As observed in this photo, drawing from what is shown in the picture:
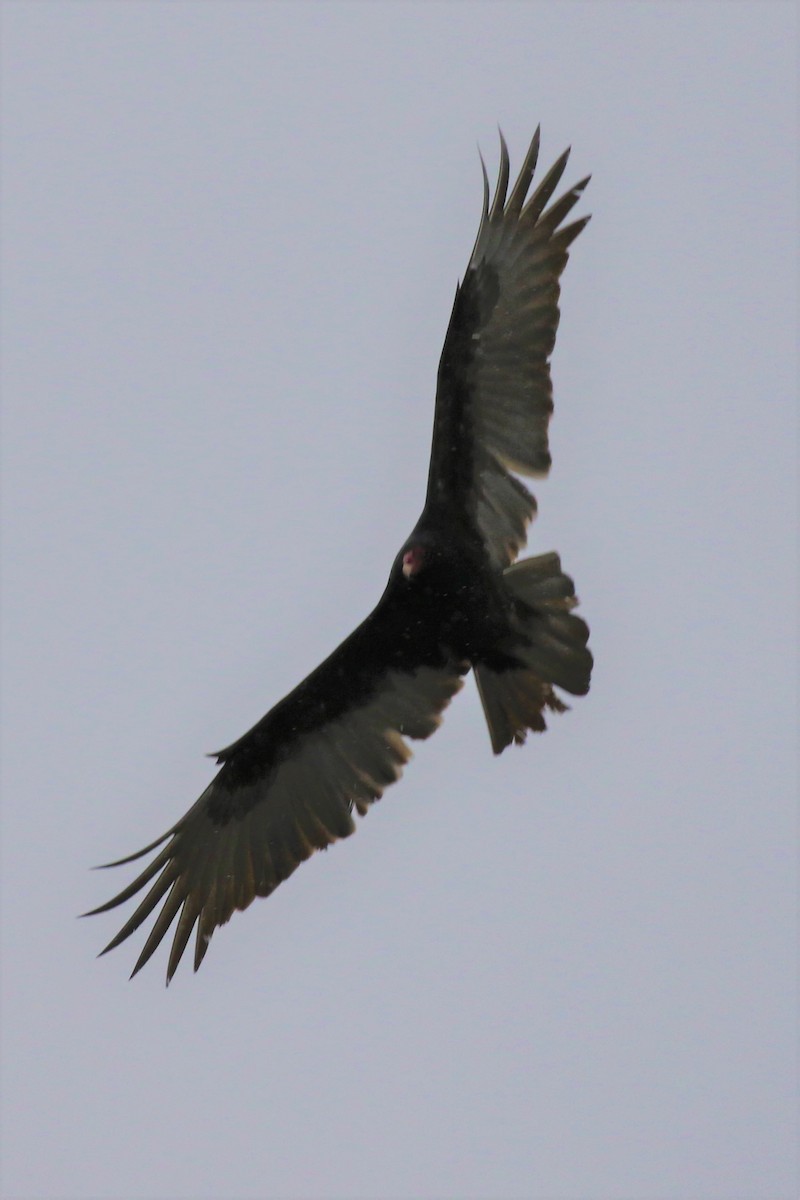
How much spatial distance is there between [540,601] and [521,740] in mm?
747

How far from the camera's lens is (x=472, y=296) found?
27.6ft

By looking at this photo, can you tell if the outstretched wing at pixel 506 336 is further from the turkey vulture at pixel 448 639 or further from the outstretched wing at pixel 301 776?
the outstretched wing at pixel 301 776

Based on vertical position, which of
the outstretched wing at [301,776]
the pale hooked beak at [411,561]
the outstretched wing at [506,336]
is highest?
the outstretched wing at [506,336]

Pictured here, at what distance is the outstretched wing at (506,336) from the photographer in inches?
331

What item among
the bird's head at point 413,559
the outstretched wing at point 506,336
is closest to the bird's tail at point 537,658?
the bird's head at point 413,559

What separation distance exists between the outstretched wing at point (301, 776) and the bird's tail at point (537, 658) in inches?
18.2

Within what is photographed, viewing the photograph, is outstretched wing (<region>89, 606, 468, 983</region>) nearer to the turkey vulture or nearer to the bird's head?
the turkey vulture

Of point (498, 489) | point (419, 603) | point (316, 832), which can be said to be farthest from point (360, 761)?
point (498, 489)

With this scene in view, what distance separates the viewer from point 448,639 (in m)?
8.95

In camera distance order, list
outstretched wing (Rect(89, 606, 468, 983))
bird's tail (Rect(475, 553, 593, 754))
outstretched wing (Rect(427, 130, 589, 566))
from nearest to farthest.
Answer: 1. outstretched wing (Rect(427, 130, 589, 566))
2. bird's tail (Rect(475, 553, 593, 754))
3. outstretched wing (Rect(89, 606, 468, 983))

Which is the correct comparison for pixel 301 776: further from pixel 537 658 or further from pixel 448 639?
pixel 537 658

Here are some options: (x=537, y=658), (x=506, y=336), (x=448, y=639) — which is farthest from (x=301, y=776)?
(x=506, y=336)

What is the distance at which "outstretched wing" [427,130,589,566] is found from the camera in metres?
8.40

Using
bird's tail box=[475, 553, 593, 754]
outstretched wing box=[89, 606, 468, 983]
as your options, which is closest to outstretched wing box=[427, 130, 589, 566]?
bird's tail box=[475, 553, 593, 754]
